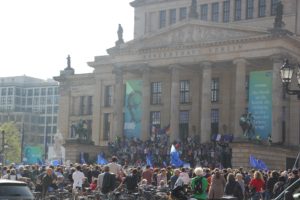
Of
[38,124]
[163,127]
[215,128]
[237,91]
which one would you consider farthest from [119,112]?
[38,124]

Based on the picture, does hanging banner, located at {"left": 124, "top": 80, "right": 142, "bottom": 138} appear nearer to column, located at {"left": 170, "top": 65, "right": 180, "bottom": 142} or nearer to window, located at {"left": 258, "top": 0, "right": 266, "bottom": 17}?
column, located at {"left": 170, "top": 65, "right": 180, "bottom": 142}

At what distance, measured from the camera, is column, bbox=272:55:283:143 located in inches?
1909

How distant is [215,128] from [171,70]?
6.70 meters

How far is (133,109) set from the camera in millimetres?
58250

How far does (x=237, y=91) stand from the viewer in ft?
167

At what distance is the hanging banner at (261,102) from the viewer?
160 feet

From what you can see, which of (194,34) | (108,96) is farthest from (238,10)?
(108,96)

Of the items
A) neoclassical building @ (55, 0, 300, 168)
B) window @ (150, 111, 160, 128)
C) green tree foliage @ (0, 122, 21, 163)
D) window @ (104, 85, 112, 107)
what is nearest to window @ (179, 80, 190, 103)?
neoclassical building @ (55, 0, 300, 168)

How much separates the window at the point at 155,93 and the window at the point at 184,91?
2.41 metres

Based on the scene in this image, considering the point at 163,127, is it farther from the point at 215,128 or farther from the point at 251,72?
the point at 251,72

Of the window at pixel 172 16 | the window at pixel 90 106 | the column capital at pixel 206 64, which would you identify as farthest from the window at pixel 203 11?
the window at pixel 90 106

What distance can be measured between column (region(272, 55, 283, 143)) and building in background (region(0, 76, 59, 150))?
330 feet

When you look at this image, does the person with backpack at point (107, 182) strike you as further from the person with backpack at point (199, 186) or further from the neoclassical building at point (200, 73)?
the neoclassical building at point (200, 73)

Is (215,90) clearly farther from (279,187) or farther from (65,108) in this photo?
(279,187)
